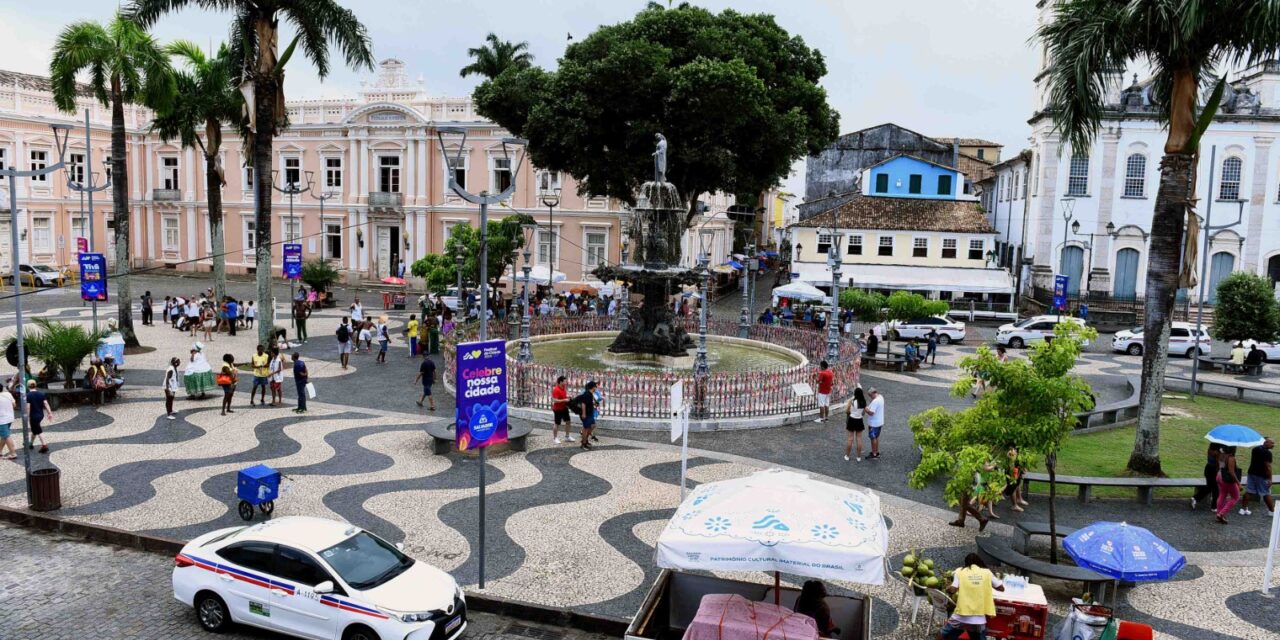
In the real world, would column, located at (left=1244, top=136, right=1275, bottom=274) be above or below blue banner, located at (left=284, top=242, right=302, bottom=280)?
above

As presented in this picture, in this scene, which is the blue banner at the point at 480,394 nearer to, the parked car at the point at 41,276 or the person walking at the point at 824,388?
the person walking at the point at 824,388

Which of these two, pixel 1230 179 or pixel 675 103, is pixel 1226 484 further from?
pixel 1230 179

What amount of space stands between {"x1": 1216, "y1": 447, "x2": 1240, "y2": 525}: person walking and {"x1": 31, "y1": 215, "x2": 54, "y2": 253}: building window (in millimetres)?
55763

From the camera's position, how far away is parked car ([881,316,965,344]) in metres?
34.8

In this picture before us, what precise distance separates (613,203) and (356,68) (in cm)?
2065

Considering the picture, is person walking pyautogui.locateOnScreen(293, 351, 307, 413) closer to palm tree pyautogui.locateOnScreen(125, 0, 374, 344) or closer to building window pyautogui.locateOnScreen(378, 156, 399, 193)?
palm tree pyautogui.locateOnScreen(125, 0, 374, 344)

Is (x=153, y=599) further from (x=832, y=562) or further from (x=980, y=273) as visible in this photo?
(x=980, y=273)

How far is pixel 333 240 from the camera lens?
165 feet

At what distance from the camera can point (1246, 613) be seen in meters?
10.6

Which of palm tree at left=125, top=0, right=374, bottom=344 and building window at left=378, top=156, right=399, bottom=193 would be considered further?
building window at left=378, top=156, right=399, bottom=193

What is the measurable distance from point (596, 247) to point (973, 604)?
38378mm

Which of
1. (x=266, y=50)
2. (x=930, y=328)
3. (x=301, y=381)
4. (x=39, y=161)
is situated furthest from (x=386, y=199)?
(x=301, y=381)

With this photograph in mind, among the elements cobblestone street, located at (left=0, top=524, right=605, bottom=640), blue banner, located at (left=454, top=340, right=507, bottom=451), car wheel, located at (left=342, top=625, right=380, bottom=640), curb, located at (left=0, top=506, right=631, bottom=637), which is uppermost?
blue banner, located at (left=454, top=340, right=507, bottom=451)

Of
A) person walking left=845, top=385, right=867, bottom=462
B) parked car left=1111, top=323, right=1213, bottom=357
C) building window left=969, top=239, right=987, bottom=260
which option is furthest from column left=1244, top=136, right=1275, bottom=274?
person walking left=845, top=385, right=867, bottom=462
